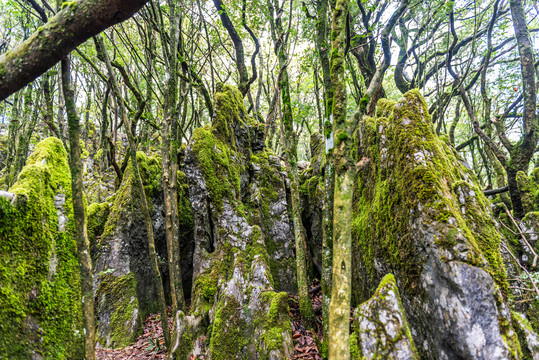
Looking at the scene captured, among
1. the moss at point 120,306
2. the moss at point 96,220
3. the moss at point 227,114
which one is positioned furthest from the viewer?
the moss at point 227,114

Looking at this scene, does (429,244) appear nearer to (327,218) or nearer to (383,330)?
(383,330)

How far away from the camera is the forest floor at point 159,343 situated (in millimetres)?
4766

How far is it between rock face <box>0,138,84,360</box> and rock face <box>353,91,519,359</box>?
4.62 m

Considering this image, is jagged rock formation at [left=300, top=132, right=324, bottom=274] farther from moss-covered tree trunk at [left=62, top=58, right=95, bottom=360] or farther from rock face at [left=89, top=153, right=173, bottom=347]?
moss-covered tree trunk at [left=62, top=58, right=95, bottom=360]

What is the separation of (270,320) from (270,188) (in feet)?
13.7

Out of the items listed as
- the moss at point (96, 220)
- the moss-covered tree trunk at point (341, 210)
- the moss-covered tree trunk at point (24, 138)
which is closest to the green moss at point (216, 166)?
the moss at point (96, 220)

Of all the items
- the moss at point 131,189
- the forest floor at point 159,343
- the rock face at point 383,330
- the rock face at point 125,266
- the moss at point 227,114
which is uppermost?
the moss at point 227,114

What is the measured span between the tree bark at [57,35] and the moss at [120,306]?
5.83m

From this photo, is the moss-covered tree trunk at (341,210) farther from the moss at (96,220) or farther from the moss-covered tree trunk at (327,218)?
the moss at (96,220)

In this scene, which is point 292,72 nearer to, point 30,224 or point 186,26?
point 186,26

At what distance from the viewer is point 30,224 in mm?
4078

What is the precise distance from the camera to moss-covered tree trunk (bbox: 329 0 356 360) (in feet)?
8.55

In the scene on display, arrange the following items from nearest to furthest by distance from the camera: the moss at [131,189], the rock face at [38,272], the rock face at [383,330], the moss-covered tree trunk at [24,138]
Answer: the rock face at [383,330]
the rock face at [38,272]
the moss at [131,189]
the moss-covered tree trunk at [24,138]

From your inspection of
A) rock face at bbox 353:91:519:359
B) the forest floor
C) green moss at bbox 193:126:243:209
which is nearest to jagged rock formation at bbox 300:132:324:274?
the forest floor
